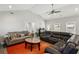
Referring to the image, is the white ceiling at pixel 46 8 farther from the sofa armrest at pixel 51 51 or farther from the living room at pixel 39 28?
the sofa armrest at pixel 51 51

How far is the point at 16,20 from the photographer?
4.43ft

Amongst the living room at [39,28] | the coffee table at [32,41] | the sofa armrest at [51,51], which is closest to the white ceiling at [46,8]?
the living room at [39,28]

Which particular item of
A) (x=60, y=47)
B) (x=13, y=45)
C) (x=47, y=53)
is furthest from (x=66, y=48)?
(x=13, y=45)

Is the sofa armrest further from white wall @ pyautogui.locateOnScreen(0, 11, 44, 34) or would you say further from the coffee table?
white wall @ pyautogui.locateOnScreen(0, 11, 44, 34)

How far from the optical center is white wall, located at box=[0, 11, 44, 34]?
51.6 inches

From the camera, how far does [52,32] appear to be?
1.42 m

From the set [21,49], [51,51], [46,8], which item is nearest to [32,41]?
[21,49]

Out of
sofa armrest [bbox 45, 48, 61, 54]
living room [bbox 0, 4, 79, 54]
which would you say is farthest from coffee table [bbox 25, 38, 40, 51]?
sofa armrest [bbox 45, 48, 61, 54]

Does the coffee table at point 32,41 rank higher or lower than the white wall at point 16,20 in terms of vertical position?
lower

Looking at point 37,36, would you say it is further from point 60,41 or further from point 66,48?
point 66,48

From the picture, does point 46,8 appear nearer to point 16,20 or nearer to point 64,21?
point 64,21

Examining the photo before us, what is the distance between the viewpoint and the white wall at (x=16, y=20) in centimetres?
131

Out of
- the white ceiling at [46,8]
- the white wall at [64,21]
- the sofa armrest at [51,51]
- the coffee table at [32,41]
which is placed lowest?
the sofa armrest at [51,51]
